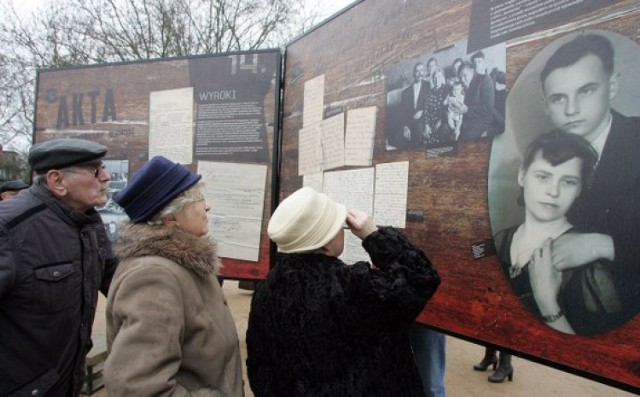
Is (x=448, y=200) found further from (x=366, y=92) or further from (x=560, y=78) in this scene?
(x=366, y=92)

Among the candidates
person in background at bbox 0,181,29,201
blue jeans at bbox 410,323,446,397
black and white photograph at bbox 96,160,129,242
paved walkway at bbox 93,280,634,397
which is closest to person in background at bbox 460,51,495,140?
blue jeans at bbox 410,323,446,397

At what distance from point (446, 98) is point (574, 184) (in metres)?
0.68

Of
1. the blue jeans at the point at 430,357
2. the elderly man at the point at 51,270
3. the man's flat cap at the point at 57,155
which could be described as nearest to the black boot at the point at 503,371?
the blue jeans at the point at 430,357

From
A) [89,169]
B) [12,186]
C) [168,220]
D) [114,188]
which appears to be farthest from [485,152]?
[12,186]

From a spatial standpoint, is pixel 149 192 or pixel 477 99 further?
pixel 477 99

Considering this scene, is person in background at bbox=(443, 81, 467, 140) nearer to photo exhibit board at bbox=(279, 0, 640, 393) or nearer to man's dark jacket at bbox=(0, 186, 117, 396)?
photo exhibit board at bbox=(279, 0, 640, 393)

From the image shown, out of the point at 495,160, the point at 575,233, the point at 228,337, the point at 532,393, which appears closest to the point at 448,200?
the point at 495,160

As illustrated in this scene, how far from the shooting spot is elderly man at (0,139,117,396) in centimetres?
173

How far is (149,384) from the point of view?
1.26 meters

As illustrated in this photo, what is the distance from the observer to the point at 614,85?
137 centimetres

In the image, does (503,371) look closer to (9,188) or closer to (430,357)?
(430,357)

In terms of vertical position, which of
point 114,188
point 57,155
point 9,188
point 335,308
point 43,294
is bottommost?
point 43,294

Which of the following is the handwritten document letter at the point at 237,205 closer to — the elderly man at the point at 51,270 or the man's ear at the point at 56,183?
the elderly man at the point at 51,270

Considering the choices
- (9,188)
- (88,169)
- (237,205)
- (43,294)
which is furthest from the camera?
(9,188)
